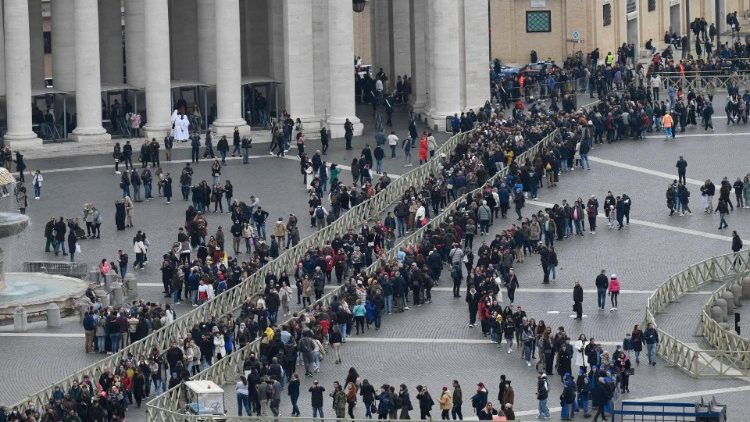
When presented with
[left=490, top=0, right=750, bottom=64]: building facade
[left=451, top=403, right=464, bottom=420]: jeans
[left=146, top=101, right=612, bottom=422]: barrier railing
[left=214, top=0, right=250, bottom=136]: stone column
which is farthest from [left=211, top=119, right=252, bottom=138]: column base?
[left=451, top=403, right=464, bottom=420]: jeans

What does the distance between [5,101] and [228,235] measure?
A: 26.0 m

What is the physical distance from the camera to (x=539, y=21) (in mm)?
131875

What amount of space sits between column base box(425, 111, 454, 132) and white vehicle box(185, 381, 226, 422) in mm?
49884

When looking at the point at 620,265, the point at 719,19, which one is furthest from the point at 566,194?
the point at 719,19

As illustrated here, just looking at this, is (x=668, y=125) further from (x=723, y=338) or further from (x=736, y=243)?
(x=723, y=338)

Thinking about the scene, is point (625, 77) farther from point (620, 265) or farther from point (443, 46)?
point (620, 265)

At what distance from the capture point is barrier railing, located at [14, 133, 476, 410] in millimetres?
67719

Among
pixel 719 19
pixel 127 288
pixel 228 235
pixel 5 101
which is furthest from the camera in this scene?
pixel 719 19

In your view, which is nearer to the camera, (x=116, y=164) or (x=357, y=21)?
(x=116, y=164)

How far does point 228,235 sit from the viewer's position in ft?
290

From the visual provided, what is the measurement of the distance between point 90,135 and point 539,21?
31.6 metres

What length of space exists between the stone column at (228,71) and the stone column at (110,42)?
21.2 feet

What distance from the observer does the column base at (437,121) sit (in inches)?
4500

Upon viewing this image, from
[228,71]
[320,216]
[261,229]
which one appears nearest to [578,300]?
[320,216]
